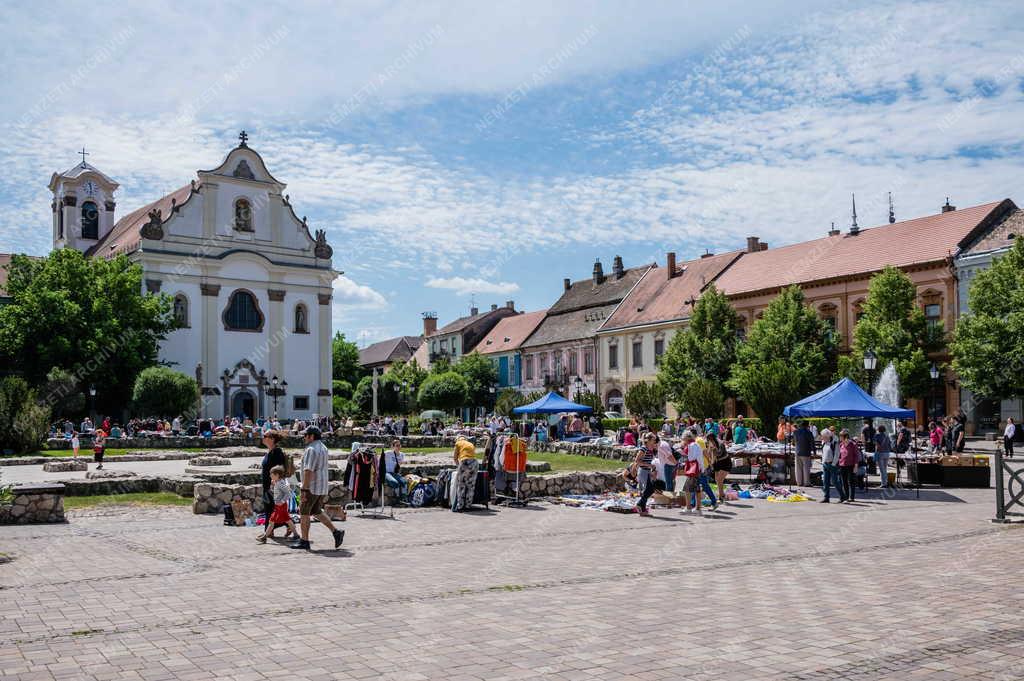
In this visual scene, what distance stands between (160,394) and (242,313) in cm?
1473

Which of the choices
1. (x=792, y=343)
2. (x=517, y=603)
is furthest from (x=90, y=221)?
(x=517, y=603)

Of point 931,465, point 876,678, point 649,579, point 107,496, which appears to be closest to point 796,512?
point 931,465

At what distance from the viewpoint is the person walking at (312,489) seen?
13.0 m

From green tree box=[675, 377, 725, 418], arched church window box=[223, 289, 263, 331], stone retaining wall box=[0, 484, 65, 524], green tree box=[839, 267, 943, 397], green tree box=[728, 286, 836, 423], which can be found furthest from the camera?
arched church window box=[223, 289, 263, 331]

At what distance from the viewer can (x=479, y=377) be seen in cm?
8162

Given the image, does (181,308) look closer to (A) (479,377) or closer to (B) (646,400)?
(B) (646,400)

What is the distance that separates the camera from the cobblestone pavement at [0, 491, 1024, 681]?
702 cm

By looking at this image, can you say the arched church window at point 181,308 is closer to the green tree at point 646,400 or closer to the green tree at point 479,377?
the green tree at point 479,377

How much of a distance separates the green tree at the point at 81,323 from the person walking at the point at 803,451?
3785 centimetres

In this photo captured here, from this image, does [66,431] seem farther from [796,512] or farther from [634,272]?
[634,272]

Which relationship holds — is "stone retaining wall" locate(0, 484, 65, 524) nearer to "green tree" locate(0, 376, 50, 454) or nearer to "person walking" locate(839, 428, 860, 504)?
"person walking" locate(839, 428, 860, 504)

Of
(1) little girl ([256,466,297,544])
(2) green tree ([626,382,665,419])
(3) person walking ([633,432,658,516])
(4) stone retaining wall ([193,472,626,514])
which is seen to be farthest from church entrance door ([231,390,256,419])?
(1) little girl ([256,466,297,544])

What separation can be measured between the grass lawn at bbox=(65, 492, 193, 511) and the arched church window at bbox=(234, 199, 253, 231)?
143 feet

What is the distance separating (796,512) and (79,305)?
138 ft
